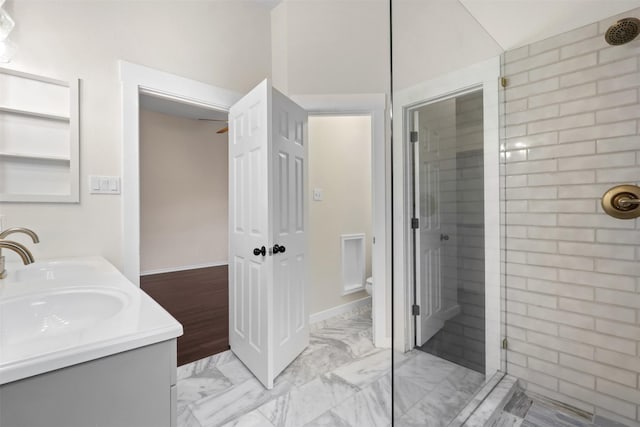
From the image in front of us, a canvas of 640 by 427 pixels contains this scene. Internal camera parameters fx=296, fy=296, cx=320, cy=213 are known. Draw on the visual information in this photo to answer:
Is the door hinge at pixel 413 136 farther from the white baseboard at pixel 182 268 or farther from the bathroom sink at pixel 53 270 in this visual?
the white baseboard at pixel 182 268

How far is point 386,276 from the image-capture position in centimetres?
233

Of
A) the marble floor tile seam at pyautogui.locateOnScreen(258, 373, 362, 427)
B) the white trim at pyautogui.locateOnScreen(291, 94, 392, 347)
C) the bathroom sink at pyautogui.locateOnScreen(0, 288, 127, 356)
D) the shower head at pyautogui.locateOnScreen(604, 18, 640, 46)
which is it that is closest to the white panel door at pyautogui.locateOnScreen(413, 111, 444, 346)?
the marble floor tile seam at pyautogui.locateOnScreen(258, 373, 362, 427)

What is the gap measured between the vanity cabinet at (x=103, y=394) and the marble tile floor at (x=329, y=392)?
2.88 feet

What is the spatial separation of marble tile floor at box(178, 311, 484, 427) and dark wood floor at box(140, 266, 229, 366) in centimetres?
23

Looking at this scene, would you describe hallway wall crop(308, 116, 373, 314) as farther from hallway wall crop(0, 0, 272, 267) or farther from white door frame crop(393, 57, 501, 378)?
white door frame crop(393, 57, 501, 378)

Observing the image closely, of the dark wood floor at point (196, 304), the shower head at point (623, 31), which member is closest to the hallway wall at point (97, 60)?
the dark wood floor at point (196, 304)

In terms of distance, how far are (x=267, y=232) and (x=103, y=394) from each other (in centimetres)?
121

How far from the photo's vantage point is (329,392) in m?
1.74

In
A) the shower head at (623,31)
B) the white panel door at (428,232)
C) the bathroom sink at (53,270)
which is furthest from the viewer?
the white panel door at (428,232)

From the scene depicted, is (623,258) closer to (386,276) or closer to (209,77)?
(386,276)

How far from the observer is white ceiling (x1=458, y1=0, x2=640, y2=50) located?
1422 mm

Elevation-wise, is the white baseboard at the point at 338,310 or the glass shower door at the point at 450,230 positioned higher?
the glass shower door at the point at 450,230

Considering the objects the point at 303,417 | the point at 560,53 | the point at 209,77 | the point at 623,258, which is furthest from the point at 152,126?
the point at 623,258

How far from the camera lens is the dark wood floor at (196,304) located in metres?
2.30
